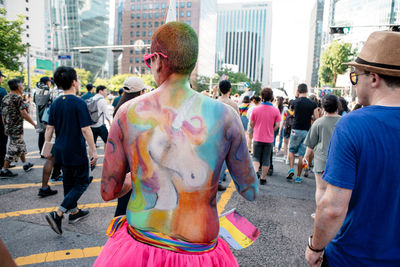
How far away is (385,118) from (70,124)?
3.50 m

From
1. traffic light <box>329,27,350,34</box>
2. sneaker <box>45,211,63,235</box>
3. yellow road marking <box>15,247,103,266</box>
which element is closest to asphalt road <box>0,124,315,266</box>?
yellow road marking <box>15,247,103,266</box>

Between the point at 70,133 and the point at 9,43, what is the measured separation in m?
21.7

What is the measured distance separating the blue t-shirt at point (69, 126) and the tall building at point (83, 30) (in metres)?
82.1

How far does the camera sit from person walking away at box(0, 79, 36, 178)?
5609 mm

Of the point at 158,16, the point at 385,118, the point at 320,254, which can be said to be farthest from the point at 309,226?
the point at 158,16

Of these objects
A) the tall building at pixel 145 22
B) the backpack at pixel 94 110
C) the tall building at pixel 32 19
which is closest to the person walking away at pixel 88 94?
the backpack at pixel 94 110

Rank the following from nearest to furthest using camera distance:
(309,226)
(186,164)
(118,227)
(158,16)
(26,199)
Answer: (186,164)
(118,227)
(309,226)
(26,199)
(158,16)

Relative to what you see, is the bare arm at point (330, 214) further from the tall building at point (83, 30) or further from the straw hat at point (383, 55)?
the tall building at point (83, 30)

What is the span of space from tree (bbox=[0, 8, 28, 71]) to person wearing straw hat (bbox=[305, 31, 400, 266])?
2454 cm

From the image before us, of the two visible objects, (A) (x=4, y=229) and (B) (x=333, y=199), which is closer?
(B) (x=333, y=199)

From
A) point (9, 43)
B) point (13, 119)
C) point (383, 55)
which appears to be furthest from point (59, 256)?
point (9, 43)

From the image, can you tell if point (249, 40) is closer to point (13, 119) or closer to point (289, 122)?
point (289, 122)

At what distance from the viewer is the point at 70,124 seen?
12.0ft

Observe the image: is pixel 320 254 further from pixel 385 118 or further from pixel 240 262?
pixel 240 262
